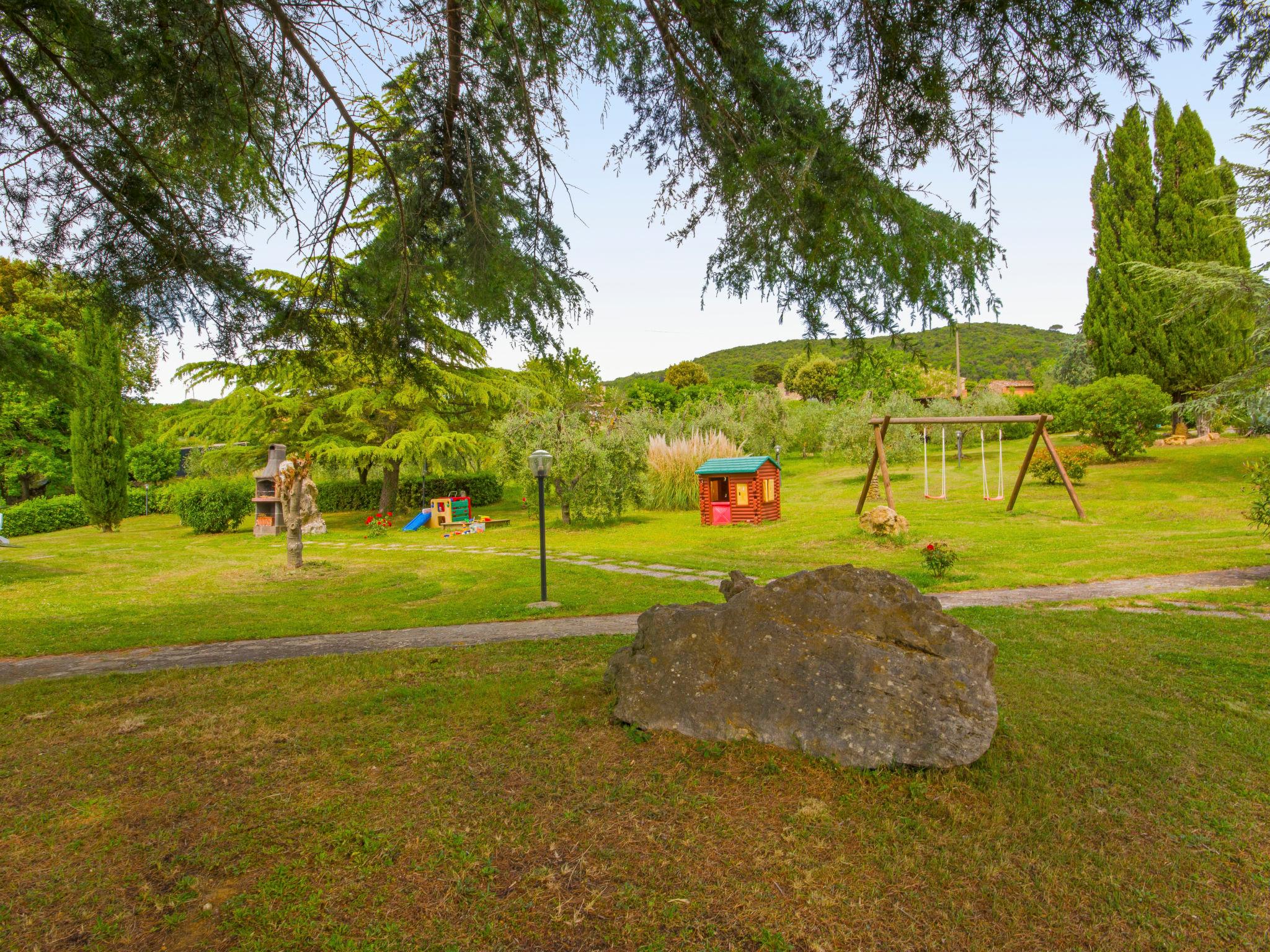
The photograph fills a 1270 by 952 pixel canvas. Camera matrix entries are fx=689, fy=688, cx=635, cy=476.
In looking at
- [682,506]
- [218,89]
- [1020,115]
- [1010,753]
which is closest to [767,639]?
[1010,753]

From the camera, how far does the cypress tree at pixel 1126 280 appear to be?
2216 cm

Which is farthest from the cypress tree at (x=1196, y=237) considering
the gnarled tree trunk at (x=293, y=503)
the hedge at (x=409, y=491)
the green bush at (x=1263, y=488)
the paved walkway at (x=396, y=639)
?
the gnarled tree trunk at (x=293, y=503)

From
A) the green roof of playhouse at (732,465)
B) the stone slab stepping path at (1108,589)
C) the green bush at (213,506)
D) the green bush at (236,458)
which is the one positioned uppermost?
the green bush at (236,458)

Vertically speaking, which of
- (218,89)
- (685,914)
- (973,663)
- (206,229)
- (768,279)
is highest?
(218,89)

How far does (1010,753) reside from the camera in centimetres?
347

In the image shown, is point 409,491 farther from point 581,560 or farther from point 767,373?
point 767,373

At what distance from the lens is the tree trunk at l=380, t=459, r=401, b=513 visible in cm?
2215

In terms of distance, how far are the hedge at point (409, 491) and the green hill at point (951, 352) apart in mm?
12880

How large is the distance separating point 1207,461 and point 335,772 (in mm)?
25465

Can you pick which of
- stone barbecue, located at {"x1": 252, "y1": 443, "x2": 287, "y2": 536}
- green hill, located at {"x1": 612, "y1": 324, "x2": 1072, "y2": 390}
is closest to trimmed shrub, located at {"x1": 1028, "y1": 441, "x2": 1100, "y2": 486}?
green hill, located at {"x1": 612, "y1": 324, "x2": 1072, "y2": 390}

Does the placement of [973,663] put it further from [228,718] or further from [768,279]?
[228,718]

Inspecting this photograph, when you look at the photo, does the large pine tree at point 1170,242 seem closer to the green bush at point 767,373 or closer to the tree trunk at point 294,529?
the tree trunk at point 294,529

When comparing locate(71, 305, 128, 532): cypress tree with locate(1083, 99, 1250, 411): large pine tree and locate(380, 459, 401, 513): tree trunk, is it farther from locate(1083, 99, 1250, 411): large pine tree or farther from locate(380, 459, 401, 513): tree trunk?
locate(1083, 99, 1250, 411): large pine tree

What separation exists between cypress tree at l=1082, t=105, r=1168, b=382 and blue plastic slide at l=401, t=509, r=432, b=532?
23.0m
